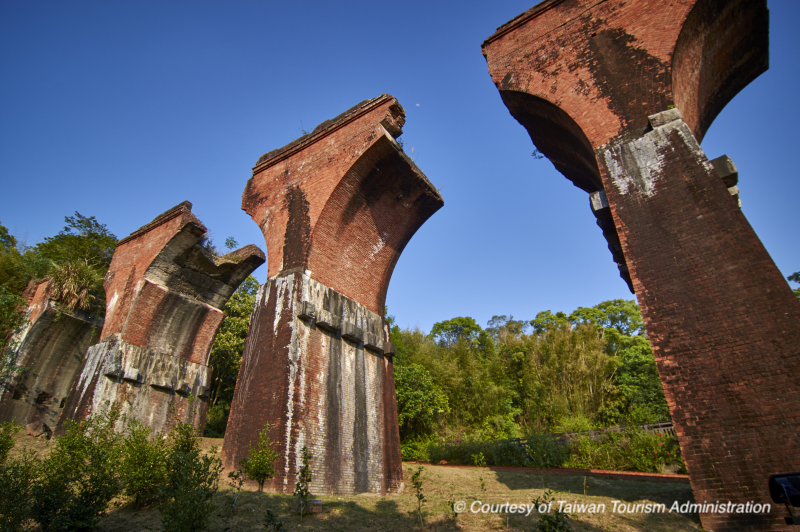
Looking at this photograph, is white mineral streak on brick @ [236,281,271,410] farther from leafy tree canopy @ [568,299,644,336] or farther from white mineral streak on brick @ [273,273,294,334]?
leafy tree canopy @ [568,299,644,336]

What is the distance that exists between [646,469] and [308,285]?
32.2ft

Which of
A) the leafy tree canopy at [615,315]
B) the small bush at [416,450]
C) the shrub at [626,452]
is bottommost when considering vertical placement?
the shrub at [626,452]

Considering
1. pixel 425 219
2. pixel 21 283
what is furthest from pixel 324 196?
pixel 21 283

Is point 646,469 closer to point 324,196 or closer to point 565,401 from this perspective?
Answer: point 565,401

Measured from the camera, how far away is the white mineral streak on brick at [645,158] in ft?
20.7

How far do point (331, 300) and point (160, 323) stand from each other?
21.3 feet

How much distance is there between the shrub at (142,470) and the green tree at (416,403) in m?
13.9

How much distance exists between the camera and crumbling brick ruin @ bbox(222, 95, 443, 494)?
25.8 ft

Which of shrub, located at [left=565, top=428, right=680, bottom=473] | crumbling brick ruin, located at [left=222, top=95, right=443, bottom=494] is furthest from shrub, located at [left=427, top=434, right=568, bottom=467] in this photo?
crumbling brick ruin, located at [left=222, top=95, right=443, bottom=494]

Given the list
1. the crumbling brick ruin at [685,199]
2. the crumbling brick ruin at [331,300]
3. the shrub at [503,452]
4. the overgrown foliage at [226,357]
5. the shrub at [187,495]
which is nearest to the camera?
the shrub at [187,495]

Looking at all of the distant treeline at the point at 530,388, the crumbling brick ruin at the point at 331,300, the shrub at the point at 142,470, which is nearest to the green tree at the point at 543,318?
the distant treeline at the point at 530,388

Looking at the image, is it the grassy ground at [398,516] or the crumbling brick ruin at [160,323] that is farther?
the crumbling brick ruin at [160,323]

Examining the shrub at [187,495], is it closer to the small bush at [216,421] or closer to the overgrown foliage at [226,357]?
the overgrown foliage at [226,357]

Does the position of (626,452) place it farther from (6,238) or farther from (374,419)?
(6,238)
